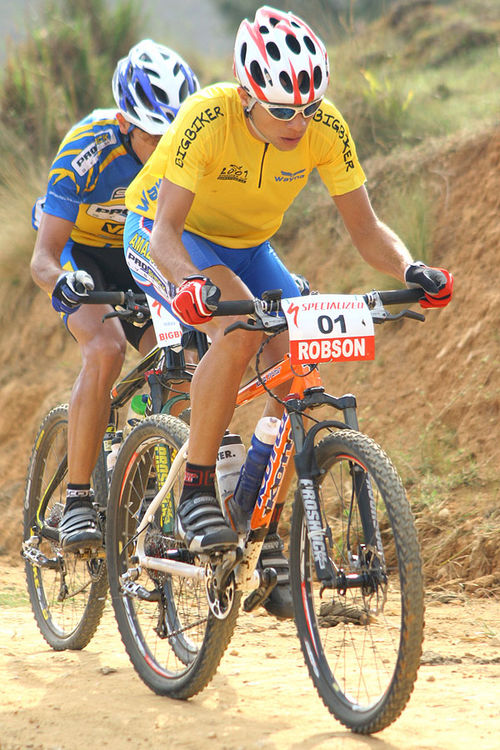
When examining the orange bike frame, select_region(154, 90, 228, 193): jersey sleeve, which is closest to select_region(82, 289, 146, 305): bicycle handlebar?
select_region(154, 90, 228, 193): jersey sleeve

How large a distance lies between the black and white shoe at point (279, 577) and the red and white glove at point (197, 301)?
3.67 ft

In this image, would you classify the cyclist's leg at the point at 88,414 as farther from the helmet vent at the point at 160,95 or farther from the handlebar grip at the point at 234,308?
the handlebar grip at the point at 234,308

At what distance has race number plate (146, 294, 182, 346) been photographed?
4285mm

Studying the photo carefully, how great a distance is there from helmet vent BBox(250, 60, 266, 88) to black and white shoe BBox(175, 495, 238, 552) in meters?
1.62

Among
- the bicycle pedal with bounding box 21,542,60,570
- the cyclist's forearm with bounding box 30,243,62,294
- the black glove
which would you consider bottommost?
the bicycle pedal with bounding box 21,542,60,570

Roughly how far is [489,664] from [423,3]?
15.7 metres

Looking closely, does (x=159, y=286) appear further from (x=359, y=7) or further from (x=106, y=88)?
(x=359, y=7)

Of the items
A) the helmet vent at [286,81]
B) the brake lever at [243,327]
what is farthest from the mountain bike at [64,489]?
the helmet vent at [286,81]

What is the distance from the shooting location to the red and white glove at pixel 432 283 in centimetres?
350

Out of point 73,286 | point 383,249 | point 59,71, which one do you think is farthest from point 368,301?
point 59,71

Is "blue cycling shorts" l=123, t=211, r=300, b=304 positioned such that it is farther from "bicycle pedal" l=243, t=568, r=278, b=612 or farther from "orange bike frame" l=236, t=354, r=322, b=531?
"bicycle pedal" l=243, t=568, r=278, b=612

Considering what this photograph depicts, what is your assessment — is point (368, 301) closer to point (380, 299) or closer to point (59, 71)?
point (380, 299)

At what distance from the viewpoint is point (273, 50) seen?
371 centimetres

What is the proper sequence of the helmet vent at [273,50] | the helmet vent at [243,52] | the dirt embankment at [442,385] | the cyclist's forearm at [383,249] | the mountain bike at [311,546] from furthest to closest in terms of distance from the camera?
the dirt embankment at [442,385]
the cyclist's forearm at [383,249]
the helmet vent at [243,52]
the helmet vent at [273,50]
the mountain bike at [311,546]
